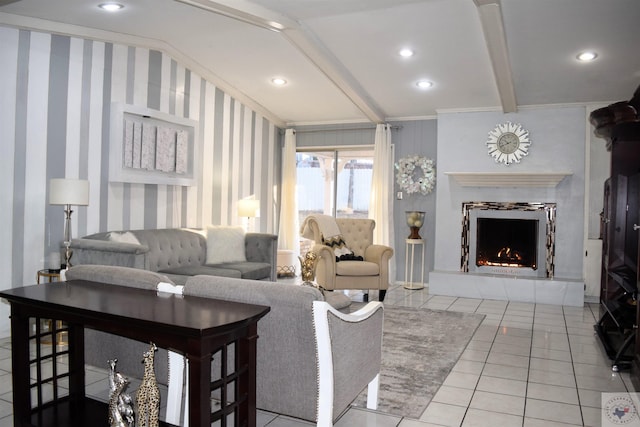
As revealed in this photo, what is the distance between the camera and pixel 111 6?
427 cm

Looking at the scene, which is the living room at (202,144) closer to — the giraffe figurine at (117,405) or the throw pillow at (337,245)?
the throw pillow at (337,245)

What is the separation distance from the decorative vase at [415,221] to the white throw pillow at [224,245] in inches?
96.4

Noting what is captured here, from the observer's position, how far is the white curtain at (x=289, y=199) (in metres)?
8.15

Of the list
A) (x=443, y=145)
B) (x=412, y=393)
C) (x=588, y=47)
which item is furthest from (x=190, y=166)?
(x=588, y=47)

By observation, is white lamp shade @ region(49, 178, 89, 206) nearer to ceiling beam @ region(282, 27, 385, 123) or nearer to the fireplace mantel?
ceiling beam @ region(282, 27, 385, 123)

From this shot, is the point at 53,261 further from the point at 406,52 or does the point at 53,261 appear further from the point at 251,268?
the point at 406,52

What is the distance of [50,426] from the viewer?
2.32 meters

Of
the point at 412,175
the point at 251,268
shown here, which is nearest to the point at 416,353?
the point at 251,268

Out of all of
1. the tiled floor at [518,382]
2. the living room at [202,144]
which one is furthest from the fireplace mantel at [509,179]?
the tiled floor at [518,382]

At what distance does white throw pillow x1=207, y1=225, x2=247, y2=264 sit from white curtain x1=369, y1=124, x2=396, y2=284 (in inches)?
89.7

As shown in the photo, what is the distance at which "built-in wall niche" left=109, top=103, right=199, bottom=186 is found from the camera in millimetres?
5113

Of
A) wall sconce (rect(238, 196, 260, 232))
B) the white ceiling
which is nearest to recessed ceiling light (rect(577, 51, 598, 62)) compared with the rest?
the white ceiling

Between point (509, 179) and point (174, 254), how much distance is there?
4390 mm

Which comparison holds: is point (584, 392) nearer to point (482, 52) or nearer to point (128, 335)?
point (128, 335)
